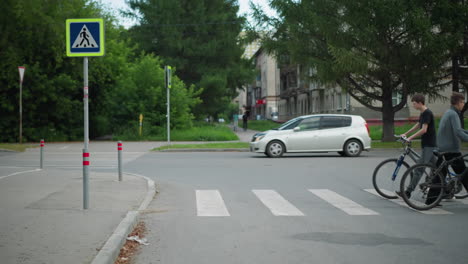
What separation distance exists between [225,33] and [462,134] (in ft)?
136

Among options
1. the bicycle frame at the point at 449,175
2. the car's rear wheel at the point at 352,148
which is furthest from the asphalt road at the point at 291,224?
the car's rear wheel at the point at 352,148

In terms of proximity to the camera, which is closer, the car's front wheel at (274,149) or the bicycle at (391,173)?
the bicycle at (391,173)

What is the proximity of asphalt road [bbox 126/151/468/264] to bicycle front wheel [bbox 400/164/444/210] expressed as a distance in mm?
226

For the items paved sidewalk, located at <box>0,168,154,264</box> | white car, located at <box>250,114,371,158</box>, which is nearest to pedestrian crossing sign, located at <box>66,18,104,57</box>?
paved sidewalk, located at <box>0,168,154,264</box>

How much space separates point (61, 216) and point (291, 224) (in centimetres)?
319

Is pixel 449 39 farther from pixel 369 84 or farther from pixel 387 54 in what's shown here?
pixel 369 84

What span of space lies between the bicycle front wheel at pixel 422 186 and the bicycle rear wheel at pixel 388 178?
1.96ft

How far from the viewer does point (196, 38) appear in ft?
161

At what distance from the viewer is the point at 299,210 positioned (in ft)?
30.2

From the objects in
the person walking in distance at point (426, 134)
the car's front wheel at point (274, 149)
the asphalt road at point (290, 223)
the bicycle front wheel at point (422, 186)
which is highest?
the person walking in distance at point (426, 134)

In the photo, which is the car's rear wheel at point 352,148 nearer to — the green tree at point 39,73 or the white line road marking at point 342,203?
the white line road marking at point 342,203

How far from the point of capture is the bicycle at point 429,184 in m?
9.25

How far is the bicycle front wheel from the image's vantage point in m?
9.24

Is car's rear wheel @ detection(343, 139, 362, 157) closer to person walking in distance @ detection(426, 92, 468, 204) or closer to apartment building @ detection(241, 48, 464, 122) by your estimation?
apartment building @ detection(241, 48, 464, 122)
